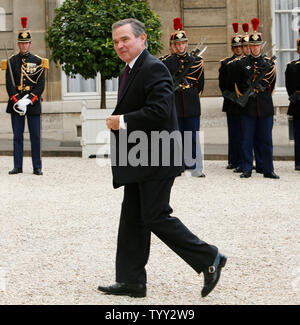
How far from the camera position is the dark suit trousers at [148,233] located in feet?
15.5

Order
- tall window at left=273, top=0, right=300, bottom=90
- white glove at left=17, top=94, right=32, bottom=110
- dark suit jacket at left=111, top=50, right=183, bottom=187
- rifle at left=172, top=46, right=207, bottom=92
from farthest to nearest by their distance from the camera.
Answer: tall window at left=273, top=0, right=300, bottom=90 < white glove at left=17, top=94, right=32, bottom=110 < rifle at left=172, top=46, right=207, bottom=92 < dark suit jacket at left=111, top=50, right=183, bottom=187

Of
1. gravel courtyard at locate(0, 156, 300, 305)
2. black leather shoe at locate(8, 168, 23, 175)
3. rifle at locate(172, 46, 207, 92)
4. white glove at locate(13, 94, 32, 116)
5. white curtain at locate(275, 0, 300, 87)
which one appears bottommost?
gravel courtyard at locate(0, 156, 300, 305)

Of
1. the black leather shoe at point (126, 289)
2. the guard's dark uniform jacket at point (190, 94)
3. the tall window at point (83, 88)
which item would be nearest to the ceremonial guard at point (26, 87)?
the guard's dark uniform jacket at point (190, 94)

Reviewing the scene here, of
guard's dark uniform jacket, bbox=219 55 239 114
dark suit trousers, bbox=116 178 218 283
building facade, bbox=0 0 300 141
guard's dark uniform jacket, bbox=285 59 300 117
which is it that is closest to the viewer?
dark suit trousers, bbox=116 178 218 283

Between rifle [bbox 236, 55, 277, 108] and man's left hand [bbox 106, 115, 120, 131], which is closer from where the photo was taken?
man's left hand [bbox 106, 115, 120, 131]

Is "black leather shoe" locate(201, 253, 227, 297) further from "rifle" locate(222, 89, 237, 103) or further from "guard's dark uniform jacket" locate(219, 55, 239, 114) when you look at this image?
"guard's dark uniform jacket" locate(219, 55, 239, 114)

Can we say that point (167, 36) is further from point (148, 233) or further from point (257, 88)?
point (148, 233)

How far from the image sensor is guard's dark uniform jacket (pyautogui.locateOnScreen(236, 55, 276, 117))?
36.3 feet

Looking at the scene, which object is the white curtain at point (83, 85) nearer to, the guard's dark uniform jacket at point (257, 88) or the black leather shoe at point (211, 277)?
the guard's dark uniform jacket at point (257, 88)

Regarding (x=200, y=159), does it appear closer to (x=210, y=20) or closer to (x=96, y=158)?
(x=96, y=158)

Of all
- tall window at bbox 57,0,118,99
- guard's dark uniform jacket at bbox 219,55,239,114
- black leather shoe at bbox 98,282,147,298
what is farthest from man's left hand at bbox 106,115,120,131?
tall window at bbox 57,0,118,99

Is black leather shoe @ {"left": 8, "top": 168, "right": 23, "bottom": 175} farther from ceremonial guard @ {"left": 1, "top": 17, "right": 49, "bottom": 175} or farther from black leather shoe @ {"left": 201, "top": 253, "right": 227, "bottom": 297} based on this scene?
black leather shoe @ {"left": 201, "top": 253, "right": 227, "bottom": 297}

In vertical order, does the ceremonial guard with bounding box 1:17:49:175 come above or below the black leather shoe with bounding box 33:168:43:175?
above

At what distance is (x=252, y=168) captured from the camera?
11242 millimetres
